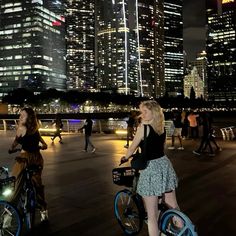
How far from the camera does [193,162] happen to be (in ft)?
43.5

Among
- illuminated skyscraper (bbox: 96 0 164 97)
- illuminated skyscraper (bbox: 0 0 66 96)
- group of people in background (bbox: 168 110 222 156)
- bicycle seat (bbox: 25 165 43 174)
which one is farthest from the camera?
illuminated skyscraper (bbox: 96 0 164 97)

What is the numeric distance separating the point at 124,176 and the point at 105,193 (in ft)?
11.1

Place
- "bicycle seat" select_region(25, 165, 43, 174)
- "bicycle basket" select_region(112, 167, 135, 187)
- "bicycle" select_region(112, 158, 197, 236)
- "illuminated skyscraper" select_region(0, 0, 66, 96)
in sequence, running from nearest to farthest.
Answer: "bicycle" select_region(112, 158, 197, 236) → "bicycle basket" select_region(112, 167, 135, 187) → "bicycle seat" select_region(25, 165, 43, 174) → "illuminated skyscraper" select_region(0, 0, 66, 96)

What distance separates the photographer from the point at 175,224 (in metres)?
4.87

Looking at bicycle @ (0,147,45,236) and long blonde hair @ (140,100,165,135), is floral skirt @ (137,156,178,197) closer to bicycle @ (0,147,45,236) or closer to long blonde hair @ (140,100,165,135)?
long blonde hair @ (140,100,165,135)

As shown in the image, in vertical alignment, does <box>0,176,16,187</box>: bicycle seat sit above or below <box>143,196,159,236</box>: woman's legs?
above

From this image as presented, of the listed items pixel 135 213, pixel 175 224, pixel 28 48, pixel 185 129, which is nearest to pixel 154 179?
pixel 175 224

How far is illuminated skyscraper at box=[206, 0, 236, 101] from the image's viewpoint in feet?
600

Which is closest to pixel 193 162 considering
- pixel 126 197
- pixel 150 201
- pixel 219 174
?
pixel 219 174

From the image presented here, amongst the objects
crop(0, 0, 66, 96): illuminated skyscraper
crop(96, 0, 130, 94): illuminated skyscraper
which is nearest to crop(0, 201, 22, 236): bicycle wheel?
crop(0, 0, 66, 96): illuminated skyscraper

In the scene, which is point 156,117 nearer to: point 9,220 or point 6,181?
point 6,181

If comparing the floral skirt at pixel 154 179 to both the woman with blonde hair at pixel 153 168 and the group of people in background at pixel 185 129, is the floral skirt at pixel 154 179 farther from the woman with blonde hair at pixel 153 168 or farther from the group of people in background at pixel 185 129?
the group of people in background at pixel 185 129

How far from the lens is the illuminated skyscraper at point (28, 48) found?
157m

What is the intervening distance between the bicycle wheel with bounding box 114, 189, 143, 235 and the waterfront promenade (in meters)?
→ 0.23
